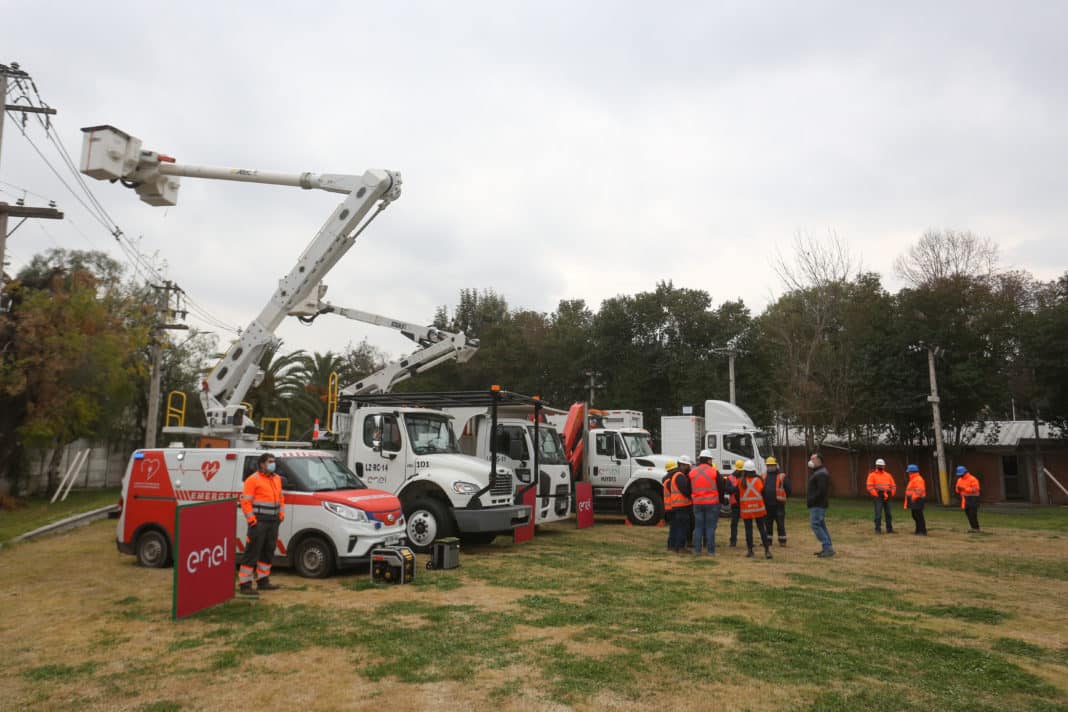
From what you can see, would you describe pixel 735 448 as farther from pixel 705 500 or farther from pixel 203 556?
pixel 203 556

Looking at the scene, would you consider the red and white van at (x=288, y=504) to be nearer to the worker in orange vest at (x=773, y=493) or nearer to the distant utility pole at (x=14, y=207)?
the worker in orange vest at (x=773, y=493)

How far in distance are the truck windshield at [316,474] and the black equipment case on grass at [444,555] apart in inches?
57.2

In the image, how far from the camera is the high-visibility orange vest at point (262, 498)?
27.7 feet

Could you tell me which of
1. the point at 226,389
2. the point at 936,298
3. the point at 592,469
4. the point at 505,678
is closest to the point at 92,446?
the point at 226,389

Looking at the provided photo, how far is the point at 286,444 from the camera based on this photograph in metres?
12.3

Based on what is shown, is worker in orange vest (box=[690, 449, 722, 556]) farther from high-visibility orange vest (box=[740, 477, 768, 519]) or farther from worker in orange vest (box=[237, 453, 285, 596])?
worker in orange vest (box=[237, 453, 285, 596])

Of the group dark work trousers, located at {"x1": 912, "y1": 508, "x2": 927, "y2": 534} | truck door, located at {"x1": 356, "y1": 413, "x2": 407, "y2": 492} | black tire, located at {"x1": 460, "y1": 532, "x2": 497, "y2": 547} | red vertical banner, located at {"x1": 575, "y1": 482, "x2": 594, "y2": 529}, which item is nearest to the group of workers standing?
red vertical banner, located at {"x1": 575, "y1": 482, "x2": 594, "y2": 529}

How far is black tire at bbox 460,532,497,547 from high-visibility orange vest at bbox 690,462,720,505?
3.98 m

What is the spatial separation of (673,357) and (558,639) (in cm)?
3190

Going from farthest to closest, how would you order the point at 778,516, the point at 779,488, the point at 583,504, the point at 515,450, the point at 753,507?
the point at 583,504, the point at 515,450, the point at 778,516, the point at 779,488, the point at 753,507

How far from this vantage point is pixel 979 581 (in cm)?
1031

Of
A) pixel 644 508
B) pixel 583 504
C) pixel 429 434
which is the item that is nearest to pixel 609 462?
pixel 644 508

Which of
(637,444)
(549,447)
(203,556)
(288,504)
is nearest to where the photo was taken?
(203,556)

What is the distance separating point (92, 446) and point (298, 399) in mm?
9912
